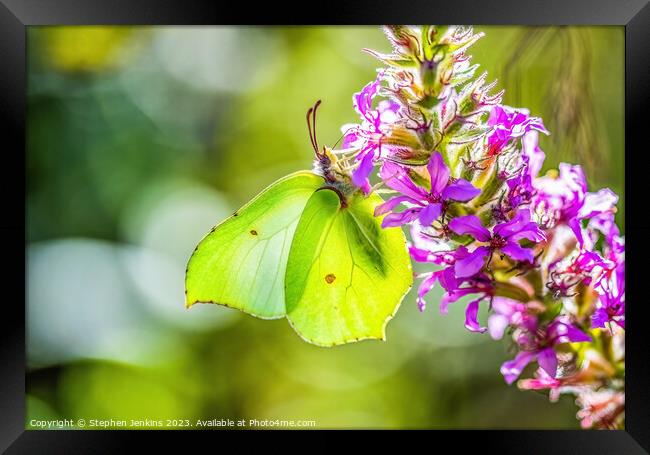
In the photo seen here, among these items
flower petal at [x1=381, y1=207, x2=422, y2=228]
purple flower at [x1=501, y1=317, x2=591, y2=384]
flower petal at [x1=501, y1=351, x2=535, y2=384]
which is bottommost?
flower petal at [x1=501, y1=351, x2=535, y2=384]

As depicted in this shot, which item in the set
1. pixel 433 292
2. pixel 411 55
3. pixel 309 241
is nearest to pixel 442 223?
pixel 411 55

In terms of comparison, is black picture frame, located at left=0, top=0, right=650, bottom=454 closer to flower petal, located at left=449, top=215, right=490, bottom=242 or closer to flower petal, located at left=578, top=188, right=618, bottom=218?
flower petal, located at left=578, top=188, right=618, bottom=218

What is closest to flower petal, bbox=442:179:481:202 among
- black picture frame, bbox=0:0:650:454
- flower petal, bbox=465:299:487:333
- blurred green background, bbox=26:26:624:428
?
flower petal, bbox=465:299:487:333

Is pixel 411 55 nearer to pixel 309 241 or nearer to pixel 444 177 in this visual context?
pixel 444 177

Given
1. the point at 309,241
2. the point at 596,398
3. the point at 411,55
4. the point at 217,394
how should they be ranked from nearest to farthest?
the point at 411,55
the point at 596,398
the point at 309,241
the point at 217,394

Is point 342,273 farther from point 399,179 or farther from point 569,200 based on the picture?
point 569,200
